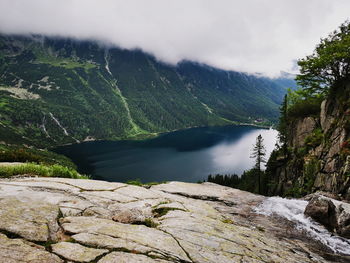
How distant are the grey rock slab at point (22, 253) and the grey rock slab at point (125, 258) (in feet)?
4.49

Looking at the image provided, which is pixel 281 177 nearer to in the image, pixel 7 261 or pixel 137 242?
pixel 137 242

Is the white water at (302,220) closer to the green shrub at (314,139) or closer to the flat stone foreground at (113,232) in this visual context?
the flat stone foreground at (113,232)

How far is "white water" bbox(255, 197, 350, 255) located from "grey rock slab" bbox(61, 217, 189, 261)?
12.1 m

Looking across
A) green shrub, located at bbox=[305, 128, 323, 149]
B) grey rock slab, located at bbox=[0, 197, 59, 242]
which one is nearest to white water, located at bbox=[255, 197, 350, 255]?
grey rock slab, located at bbox=[0, 197, 59, 242]

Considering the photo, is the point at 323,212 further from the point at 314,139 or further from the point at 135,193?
the point at 314,139

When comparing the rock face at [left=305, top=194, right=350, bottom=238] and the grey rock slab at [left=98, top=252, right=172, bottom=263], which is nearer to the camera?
the grey rock slab at [left=98, top=252, right=172, bottom=263]

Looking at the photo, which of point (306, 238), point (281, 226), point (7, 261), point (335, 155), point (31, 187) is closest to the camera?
point (7, 261)

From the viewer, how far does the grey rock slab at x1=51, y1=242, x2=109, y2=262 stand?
22.0ft

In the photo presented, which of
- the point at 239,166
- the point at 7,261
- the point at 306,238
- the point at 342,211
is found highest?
the point at 7,261

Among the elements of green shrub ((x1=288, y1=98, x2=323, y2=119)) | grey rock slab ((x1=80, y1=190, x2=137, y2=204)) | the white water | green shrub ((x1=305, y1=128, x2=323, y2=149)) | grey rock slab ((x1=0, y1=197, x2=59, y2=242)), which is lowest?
the white water

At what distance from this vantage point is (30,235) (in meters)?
7.48

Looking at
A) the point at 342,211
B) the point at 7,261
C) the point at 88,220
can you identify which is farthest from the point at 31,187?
the point at 342,211

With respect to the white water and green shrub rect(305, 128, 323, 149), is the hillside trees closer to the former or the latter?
green shrub rect(305, 128, 323, 149)

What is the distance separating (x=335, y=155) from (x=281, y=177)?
25312 mm
